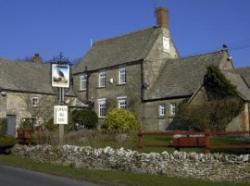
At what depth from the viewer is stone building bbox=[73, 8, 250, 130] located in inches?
1752

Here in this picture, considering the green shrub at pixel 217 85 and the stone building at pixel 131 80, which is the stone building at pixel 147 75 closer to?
the stone building at pixel 131 80

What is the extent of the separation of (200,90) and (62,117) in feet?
57.1

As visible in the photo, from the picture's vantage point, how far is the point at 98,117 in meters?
50.5

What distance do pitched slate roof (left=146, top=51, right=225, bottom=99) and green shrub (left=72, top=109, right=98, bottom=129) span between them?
5.89 m

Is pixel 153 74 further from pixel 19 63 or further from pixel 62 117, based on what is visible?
pixel 62 117

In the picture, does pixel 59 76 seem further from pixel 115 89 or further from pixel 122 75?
pixel 115 89

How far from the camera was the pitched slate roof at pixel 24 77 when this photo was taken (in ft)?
163

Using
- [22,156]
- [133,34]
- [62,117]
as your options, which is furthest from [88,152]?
[133,34]

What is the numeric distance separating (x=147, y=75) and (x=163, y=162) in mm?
29363

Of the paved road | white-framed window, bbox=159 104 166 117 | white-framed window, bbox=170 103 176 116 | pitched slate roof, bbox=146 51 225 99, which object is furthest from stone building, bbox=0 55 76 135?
the paved road

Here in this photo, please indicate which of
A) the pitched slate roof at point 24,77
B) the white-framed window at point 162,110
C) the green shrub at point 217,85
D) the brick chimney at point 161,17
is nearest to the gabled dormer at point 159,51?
the brick chimney at point 161,17

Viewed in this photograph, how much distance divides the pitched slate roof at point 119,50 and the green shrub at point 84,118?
671 cm

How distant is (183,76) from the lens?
151ft

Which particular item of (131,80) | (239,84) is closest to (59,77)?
(239,84)
